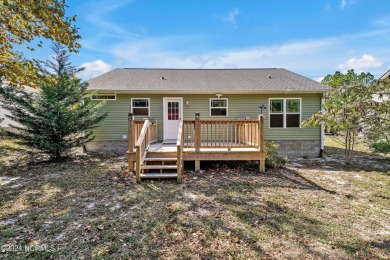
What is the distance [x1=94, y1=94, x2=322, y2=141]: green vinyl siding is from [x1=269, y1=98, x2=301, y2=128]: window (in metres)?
0.19

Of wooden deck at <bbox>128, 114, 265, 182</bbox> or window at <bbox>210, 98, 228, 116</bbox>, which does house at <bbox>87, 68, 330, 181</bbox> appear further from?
wooden deck at <bbox>128, 114, 265, 182</bbox>

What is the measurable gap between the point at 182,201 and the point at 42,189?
3.44 meters

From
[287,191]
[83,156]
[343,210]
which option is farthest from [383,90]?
[83,156]

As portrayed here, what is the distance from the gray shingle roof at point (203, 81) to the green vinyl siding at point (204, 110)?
46cm

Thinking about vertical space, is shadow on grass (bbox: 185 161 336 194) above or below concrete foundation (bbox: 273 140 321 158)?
below

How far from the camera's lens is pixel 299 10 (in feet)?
32.8

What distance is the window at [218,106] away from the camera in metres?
9.80

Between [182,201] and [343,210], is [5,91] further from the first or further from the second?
[343,210]

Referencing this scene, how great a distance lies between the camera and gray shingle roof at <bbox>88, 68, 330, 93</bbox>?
9.24 meters

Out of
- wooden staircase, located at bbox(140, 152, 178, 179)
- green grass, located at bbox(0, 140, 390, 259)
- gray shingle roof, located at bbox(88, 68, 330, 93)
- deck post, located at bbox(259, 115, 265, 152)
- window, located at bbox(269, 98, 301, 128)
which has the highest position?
gray shingle roof, located at bbox(88, 68, 330, 93)

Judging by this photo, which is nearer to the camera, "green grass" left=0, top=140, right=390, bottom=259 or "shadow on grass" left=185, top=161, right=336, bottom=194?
"green grass" left=0, top=140, right=390, bottom=259

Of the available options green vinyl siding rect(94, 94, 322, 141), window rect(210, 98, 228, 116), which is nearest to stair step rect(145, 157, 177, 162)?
green vinyl siding rect(94, 94, 322, 141)

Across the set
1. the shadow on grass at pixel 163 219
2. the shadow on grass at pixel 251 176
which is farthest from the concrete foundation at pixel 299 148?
the shadow on grass at pixel 163 219

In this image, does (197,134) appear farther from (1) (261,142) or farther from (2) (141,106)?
(2) (141,106)
